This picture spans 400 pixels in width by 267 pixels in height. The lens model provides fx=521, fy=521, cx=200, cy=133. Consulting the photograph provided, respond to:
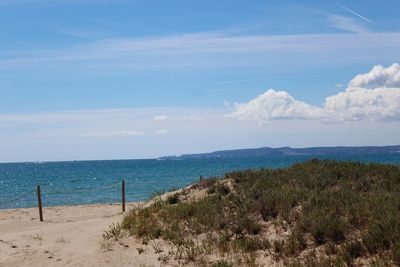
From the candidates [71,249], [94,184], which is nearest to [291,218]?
[71,249]

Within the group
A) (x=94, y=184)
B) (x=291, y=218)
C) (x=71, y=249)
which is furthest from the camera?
(x=94, y=184)

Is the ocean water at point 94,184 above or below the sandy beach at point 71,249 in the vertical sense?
below

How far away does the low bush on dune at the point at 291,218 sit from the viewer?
9211 mm

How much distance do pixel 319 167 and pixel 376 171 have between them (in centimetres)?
161

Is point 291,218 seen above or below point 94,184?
above

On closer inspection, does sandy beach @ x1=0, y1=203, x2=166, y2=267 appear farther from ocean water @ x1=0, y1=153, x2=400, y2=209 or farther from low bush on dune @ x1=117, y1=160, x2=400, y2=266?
ocean water @ x1=0, y1=153, x2=400, y2=209

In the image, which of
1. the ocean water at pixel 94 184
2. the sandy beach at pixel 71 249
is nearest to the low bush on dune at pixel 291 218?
the sandy beach at pixel 71 249

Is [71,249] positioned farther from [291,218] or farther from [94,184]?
[94,184]

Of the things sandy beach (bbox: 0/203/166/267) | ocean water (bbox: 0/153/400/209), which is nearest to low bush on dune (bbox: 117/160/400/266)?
sandy beach (bbox: 0/203/166/267)

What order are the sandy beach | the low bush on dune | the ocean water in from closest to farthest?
the low bush on dune < the sandy beach < the ocean water

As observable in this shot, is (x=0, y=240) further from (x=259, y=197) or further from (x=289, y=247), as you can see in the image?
(x=289, y=247)

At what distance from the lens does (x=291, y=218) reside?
432 inches

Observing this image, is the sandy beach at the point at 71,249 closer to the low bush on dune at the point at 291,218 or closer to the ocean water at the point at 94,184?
the low bush on dune at the point at 291,218

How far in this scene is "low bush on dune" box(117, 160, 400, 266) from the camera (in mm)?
9211
